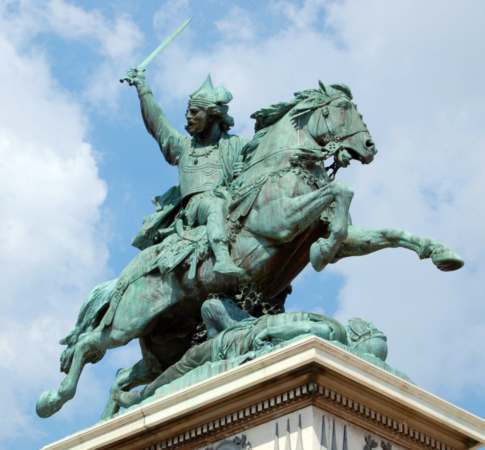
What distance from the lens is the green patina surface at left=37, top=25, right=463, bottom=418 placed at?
16906 millimetres

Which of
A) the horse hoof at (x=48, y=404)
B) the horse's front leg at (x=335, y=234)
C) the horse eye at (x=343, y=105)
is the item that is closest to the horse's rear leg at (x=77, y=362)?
the horse hoof at (x=48, y=404)

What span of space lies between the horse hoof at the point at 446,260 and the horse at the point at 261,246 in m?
0.01

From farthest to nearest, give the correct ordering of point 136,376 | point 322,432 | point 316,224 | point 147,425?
point 136,376
point 316,224
point 147,425
point 322,432

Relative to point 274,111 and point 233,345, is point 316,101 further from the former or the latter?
point 233,345

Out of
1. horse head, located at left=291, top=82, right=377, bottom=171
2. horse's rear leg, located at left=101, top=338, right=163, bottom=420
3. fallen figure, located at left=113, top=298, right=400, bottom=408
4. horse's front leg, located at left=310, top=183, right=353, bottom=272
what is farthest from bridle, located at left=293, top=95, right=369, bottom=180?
horse's rear leg, located at left=101, top=338, right=163, bottom=420

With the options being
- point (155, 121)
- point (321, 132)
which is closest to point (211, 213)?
point (321, 132)

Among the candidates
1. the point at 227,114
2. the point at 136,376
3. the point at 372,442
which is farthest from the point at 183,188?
the point at 372,442

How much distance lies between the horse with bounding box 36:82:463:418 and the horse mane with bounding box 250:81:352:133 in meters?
0.01

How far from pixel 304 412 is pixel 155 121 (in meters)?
5.81

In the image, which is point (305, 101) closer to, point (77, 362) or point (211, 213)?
point (211, 213)

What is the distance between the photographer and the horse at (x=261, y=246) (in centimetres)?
1725

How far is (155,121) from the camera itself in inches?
782

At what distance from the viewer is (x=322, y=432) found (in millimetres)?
15148

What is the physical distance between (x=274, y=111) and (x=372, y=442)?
15.2 ft
